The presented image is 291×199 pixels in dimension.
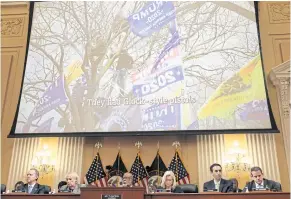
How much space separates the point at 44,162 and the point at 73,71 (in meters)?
2.13

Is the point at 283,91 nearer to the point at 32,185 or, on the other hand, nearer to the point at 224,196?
the point at 224,196

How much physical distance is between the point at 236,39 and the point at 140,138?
9.97ft

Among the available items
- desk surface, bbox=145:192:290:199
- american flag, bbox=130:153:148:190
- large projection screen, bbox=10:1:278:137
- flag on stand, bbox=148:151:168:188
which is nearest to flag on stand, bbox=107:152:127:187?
american flag, bbox=130:153:148:190

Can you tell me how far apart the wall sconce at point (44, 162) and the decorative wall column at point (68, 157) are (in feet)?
0.51

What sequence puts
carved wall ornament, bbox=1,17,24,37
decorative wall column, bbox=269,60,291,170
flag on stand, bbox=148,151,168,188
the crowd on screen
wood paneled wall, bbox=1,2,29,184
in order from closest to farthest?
the crowd on screen → flag on stand, bbox=148,151,168,188 → decorative wall column, bbox=269,60,291,170 → wood paneled wall, bbox=1,2,29,184 → carved wall ornament, bbox=1,17,24,37

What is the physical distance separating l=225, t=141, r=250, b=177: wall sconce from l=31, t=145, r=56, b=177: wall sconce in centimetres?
383

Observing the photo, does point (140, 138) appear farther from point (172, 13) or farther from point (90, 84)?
point (172, 13)

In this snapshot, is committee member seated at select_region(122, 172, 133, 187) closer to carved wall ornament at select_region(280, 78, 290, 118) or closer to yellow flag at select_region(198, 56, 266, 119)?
yellow flag at select_region(198, 56, 266, 119)

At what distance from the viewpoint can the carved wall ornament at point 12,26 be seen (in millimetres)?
10031

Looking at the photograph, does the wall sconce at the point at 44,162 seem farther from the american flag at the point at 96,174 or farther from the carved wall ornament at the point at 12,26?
the carved wall ornament at the point at 12,26

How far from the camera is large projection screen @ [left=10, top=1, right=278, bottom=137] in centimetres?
769

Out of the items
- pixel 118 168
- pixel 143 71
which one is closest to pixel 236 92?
pixel 143 71

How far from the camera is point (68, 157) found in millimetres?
Answer: 8516

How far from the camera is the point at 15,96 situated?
30.6 feet
